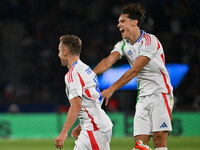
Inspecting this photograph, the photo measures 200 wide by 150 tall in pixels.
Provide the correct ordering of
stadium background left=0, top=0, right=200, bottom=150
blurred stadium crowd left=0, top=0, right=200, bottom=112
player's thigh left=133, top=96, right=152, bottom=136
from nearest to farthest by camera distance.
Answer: player's thigh left=133, top=96, right=152, bottom=136, stadium background left=0, top=0, right=200, bottom=150, blurred stadium crowd left=0, top=0, right=200, bottom=112

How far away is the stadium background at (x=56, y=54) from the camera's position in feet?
54.7

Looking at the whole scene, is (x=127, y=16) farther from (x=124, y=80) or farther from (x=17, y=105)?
(x=17, y=105)

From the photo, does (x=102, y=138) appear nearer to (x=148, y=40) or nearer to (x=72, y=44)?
(x=72, y=44)

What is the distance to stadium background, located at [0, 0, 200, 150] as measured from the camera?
1669 cm

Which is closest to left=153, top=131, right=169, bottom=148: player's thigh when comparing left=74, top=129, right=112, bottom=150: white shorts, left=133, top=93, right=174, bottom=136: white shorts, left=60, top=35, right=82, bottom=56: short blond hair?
left=133, top=93, right=174, bottom=136: white shorts

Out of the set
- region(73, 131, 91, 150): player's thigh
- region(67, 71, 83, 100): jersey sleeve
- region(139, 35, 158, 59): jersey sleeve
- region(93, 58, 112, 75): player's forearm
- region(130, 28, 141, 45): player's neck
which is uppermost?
region(130, 28, 141, 45): player's neck

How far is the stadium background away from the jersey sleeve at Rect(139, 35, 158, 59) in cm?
979

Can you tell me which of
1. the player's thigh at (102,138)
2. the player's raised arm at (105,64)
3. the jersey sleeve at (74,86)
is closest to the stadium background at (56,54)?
the player's raised arm at (105,64)

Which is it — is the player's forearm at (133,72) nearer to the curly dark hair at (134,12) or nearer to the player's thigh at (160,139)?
the curly dark hair at (134,12)

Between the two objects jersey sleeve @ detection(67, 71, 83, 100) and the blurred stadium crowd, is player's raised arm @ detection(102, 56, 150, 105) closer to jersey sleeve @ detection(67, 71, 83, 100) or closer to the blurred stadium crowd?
jersey sleeve @ detection(67, 71, 83, 100)

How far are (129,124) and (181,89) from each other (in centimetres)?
300

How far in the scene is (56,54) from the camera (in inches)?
813

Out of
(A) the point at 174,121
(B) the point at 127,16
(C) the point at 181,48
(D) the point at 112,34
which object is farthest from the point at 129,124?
(B) the point at 127,16

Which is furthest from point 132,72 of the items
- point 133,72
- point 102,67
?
point 102,67
